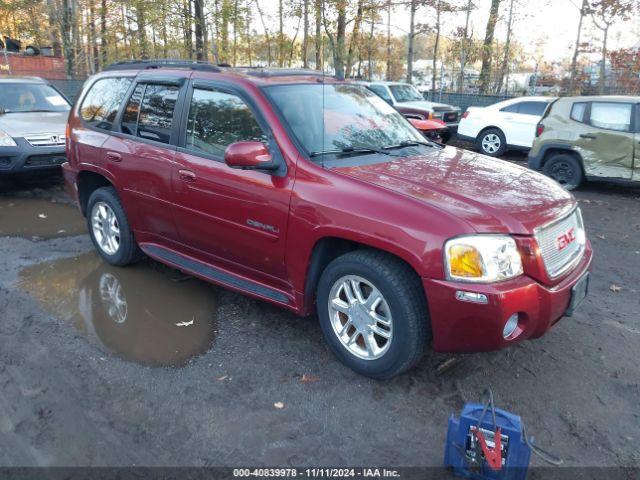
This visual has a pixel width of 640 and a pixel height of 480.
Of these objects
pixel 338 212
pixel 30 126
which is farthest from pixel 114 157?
pixel 30 126

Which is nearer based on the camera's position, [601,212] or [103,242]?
[103,242]

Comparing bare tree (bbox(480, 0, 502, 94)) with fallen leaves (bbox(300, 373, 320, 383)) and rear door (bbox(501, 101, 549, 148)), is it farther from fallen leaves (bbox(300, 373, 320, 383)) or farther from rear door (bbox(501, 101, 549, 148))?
fallen leaves (bbox(300, 373, 320, 383))

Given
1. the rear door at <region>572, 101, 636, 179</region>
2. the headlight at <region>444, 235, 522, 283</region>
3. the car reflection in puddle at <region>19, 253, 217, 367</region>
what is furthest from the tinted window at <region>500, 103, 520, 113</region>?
the headlight at <region>444, 235, 522, 283</region>

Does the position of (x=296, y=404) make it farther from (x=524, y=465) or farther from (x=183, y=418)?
(x=524, y=465)

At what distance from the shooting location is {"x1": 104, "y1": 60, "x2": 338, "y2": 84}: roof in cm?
397

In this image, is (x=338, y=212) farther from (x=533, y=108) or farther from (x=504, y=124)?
(x=533, y=108)

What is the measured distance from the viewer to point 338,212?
3.20 metres

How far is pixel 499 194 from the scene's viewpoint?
3260 mm

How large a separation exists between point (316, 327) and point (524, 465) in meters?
1.96

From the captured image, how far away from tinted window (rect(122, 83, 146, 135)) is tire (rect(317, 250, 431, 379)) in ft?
7.78

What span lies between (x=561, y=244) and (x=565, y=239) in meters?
0.09

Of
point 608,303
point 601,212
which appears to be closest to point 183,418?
point 608,303

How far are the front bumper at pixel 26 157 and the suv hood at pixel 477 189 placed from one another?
612 centimetres

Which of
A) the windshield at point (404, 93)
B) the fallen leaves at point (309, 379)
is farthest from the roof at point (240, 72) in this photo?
the windshield at point (404, 93)
